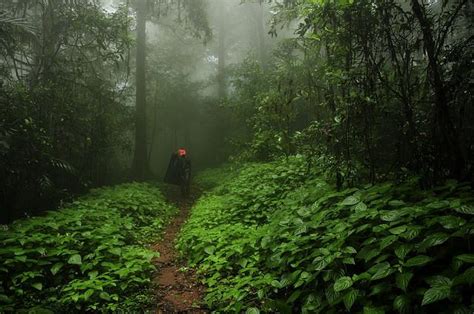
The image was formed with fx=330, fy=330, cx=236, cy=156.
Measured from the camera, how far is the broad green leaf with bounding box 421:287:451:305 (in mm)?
2385

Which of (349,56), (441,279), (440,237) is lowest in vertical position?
(441,279)

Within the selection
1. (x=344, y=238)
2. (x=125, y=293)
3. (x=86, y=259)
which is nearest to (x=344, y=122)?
(x=344, y=238)

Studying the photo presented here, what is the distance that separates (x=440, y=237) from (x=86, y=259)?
15.4 feet

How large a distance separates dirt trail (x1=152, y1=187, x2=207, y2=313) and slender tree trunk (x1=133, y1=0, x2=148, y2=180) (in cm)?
869

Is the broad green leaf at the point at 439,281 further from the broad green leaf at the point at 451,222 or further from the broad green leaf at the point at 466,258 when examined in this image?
the broad green leaf at the point at 451,222

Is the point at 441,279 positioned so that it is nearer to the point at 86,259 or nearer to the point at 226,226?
the point at 226,226

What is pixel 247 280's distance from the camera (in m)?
4.17

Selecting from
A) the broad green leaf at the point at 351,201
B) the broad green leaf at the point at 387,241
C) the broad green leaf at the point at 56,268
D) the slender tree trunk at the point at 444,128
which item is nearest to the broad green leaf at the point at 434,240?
the broad green leaf at the point at 387,241

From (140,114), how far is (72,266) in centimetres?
1161

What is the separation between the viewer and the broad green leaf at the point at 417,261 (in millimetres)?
2668

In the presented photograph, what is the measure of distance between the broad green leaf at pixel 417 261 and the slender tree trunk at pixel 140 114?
13.5m

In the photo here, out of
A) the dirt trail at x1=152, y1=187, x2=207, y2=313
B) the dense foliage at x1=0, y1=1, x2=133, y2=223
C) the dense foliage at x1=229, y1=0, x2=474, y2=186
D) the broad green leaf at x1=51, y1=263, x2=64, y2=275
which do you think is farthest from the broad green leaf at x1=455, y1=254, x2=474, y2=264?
the dense foliage at x1=0, y1=1, x2=133, y2=223

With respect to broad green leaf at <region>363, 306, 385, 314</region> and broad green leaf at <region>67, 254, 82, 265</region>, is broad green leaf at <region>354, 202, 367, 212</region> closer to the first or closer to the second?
broad green leaf at <region>363, 306, 385, 314</region>

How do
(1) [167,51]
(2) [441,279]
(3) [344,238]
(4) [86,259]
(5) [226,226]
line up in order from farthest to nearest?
(1) [167,51] → (5) [226,226] → (4) [86,259] → (3) [344,238] → (2) [441,279]
